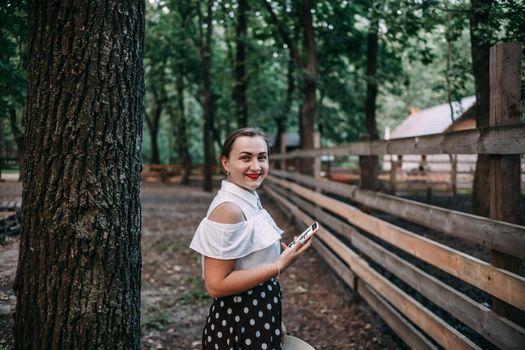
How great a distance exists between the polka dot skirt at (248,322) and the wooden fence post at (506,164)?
1.27 meters

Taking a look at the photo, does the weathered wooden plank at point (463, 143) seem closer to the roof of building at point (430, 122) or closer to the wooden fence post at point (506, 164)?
the wooden fence post at point (506, 164)

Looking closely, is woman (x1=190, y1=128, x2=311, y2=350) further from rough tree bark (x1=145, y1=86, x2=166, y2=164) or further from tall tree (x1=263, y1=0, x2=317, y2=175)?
rough tree bark (x1=145, y1=86, x2=166, y2=164)

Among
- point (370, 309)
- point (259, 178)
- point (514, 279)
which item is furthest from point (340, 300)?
point (259, 178)

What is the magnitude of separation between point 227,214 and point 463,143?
1.70 metres

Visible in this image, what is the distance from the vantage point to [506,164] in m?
2.46

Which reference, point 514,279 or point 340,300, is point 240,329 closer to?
point 514,279

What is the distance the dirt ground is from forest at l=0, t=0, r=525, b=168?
134cm

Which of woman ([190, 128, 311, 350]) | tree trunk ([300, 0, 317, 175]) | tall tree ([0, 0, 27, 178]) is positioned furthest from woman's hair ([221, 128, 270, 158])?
tree trunk ([300, 0, 317, 175])

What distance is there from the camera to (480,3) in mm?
4098

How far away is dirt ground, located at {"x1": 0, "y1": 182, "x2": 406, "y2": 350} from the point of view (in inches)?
122

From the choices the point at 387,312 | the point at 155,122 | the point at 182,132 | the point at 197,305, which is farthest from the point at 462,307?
the point at 155,122

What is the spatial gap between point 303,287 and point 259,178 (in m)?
4.01

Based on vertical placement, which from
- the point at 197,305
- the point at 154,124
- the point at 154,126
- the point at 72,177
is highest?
the point at 154,124

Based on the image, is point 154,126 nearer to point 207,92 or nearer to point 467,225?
point 207,92
